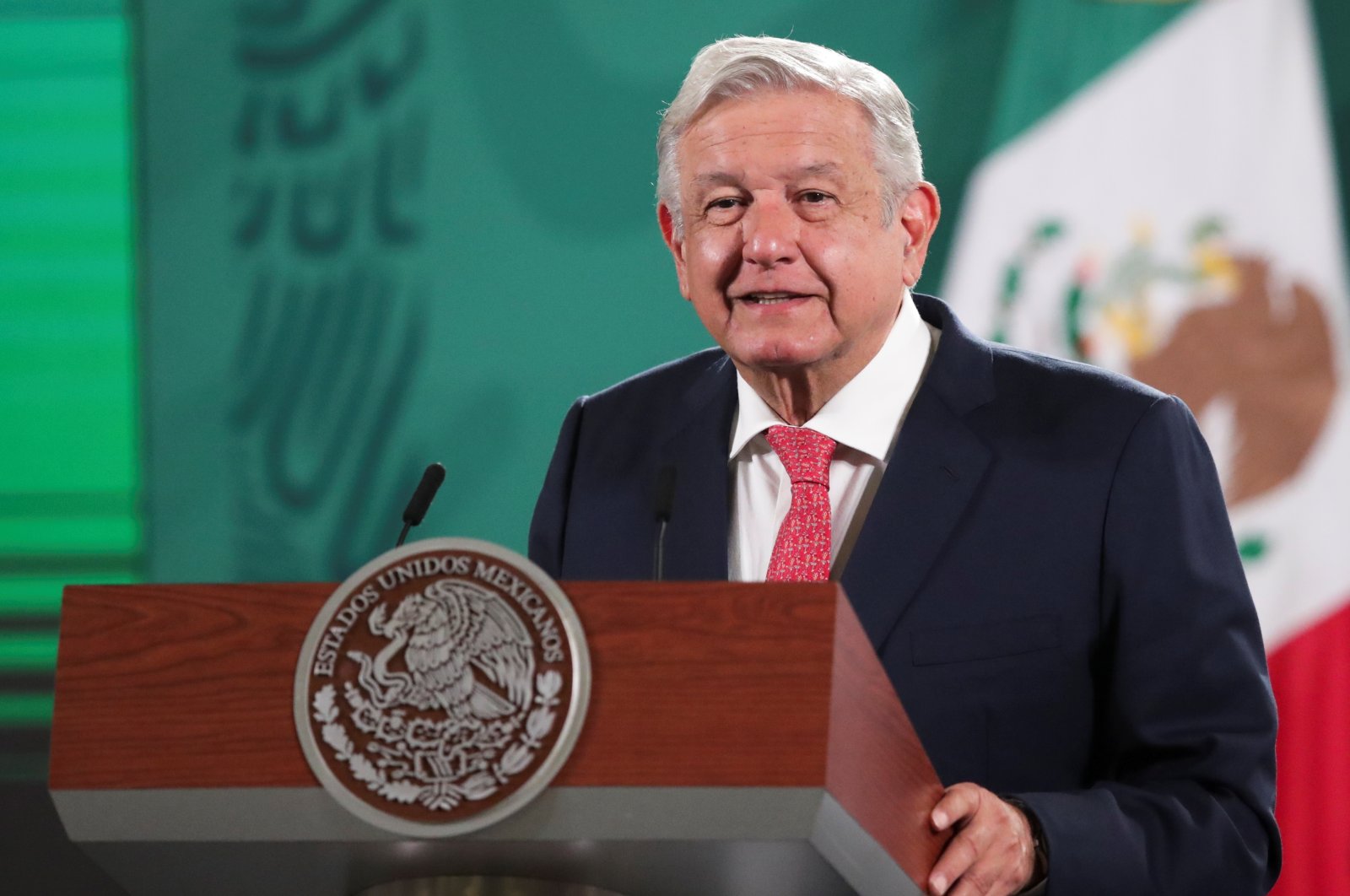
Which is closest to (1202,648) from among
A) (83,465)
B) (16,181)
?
(83,465)

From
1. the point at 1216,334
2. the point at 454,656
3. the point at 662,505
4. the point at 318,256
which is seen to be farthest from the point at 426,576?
the point at 318,256

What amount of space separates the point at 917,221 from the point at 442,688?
1.08 m

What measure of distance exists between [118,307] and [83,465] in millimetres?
334

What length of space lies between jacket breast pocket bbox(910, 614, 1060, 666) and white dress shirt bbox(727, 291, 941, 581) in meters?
0.19

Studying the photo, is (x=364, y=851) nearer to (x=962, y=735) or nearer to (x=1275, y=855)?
(x=962, y=735)

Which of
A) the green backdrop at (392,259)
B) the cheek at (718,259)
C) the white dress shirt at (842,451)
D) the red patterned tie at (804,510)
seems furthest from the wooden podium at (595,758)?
the green backdrop at (392,259)

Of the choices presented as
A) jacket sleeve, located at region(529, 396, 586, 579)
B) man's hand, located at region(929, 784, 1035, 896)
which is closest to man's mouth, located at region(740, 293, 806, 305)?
jacket sleeve, located at region(529, 396, 586, 579)

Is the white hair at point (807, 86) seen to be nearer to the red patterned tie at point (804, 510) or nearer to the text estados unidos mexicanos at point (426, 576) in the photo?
the red patterned tie at point (804, 510)

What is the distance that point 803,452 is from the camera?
5.79 feet

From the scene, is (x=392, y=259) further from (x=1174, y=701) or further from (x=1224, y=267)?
(x=1174, y=701)

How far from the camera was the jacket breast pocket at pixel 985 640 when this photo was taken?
1527 mm

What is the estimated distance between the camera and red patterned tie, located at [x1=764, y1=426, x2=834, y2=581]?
1646 mm

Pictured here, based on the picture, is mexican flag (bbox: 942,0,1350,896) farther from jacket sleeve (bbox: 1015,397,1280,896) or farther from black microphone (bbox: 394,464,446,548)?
black microphone (bbox: 394,464,446,548)

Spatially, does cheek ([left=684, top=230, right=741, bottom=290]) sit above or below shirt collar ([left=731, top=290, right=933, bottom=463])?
above
